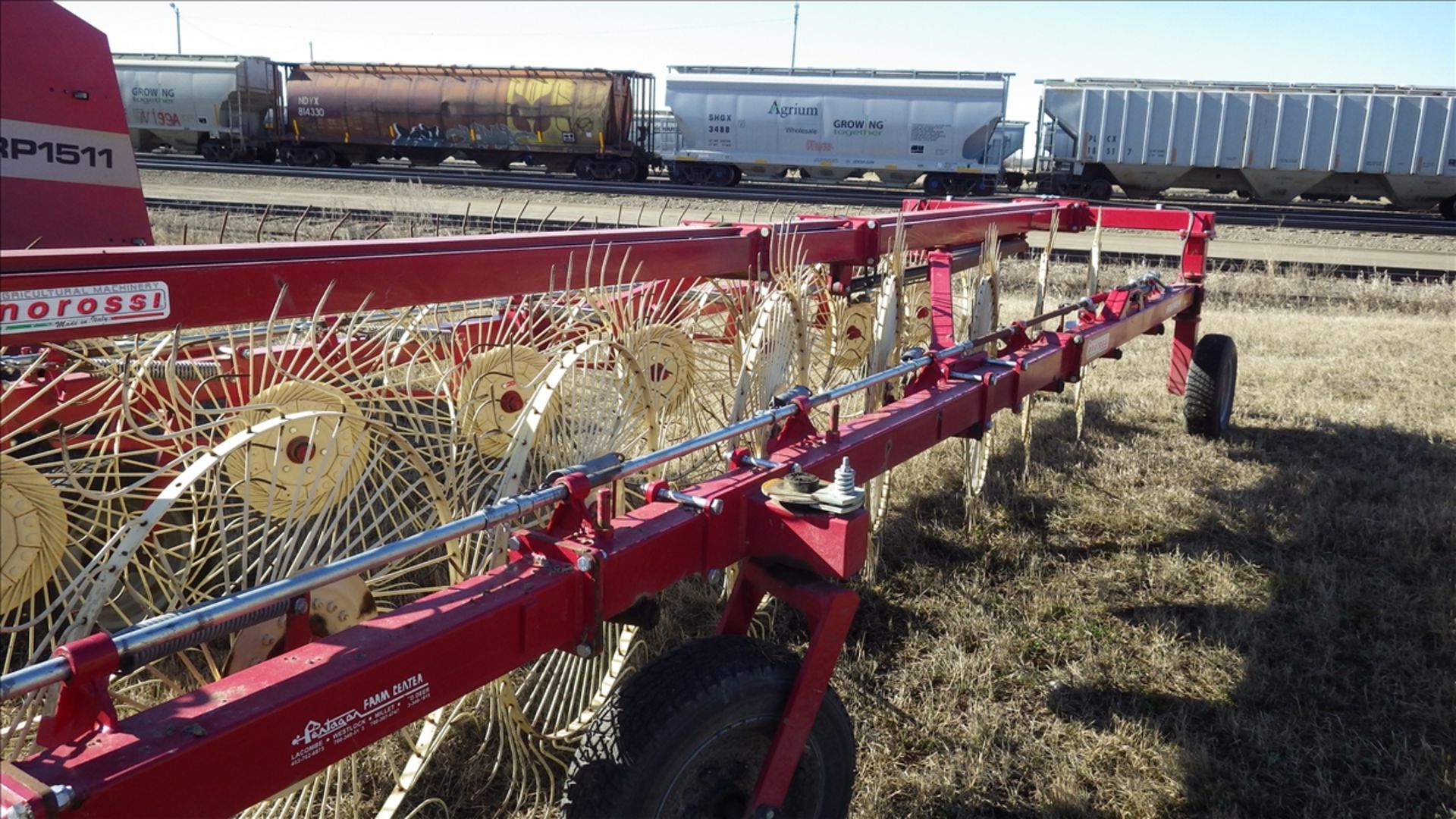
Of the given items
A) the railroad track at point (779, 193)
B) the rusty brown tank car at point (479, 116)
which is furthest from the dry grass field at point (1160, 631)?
the rusty brown tank car at point (479, 116)

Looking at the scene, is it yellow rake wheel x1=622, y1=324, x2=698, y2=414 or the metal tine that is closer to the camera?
yellow rake wheel x1=622, y1=324, x2=698, y2=414

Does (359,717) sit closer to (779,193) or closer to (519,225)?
(519,225)

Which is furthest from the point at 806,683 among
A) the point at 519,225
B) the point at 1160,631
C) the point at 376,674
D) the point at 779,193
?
the point at 779,193

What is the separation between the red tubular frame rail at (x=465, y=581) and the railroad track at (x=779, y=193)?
54.0 ft

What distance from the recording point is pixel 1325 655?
137 inches

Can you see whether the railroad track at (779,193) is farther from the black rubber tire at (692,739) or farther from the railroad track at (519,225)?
the black rubber tire at (692,739)

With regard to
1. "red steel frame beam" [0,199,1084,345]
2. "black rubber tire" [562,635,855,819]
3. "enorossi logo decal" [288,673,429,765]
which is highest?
"red steel frame beam" [0,199,1084,345]

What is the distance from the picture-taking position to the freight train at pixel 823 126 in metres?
22.4

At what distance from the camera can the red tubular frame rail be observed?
55.8 inches

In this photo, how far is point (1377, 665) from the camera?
3.41 metres

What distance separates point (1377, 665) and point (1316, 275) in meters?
10.6

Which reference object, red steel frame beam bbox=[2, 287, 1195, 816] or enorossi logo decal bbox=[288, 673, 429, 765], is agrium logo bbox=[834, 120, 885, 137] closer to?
red steel frame beam bbox=[2, 287, 1195, 816]

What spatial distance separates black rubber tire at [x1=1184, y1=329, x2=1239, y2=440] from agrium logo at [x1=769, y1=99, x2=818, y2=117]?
20.4m

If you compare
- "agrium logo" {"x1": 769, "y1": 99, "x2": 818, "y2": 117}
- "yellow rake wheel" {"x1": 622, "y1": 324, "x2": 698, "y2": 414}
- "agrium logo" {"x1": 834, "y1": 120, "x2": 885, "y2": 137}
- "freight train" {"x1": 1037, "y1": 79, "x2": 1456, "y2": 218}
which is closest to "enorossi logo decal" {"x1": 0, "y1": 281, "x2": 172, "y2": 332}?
"yellow rake wheel" {"x1": 622, "y1": 324, "x2": 698, "y2": 414}
